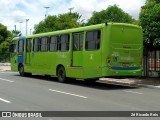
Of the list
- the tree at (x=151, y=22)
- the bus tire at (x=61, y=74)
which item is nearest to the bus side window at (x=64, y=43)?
the bus tire at (x=61, y=74)

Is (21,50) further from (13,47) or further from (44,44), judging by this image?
(44,44)

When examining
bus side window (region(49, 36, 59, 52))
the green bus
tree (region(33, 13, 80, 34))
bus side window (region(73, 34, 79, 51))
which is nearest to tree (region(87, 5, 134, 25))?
tree (region(33, 13, 80, 34))

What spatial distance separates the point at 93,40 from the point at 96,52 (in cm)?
70

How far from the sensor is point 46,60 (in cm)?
2408

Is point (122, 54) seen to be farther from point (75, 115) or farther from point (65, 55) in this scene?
point (75, 115)

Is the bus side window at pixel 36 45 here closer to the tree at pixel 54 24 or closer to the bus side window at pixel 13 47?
the bus side window at pixel 13 47

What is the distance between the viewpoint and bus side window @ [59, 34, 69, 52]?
21.7 metres

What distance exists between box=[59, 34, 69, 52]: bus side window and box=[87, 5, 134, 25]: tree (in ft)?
45.8

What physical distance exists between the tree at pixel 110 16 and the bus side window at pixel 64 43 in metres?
14.0

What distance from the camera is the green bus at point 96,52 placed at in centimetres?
1847

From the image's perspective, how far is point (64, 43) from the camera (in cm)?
2203

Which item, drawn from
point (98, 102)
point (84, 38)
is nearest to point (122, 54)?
point (84, 38)

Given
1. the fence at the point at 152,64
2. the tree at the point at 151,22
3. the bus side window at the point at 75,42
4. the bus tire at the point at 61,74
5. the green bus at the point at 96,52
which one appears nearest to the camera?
the green bus at the point at 96,52

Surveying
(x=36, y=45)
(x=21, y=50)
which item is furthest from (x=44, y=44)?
(x=21, y=50)
